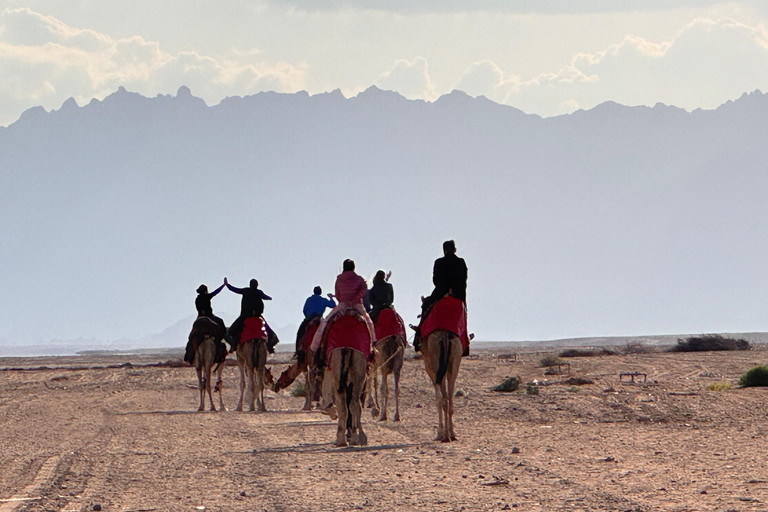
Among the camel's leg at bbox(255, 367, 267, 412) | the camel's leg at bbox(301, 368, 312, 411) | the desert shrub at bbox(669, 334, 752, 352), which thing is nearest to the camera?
the camel's leg at bbox(301, 368, 312, 411)

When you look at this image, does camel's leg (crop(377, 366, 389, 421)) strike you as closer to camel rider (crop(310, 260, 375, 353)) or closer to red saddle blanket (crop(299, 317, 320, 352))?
red saddle blanket (crop(299, 317, 320, 352))

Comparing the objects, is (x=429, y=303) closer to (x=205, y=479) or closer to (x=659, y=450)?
(x=659, y=450)

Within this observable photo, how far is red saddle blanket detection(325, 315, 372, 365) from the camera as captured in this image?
15336 millimetres

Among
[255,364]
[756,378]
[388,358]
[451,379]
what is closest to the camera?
[451,379]

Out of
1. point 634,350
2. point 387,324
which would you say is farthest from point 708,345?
point 387,324

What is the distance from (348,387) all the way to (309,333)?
7.17 meters

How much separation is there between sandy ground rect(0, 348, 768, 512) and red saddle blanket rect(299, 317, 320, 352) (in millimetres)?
1471

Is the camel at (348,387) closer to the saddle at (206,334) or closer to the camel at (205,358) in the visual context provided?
the saddle at (206,334)

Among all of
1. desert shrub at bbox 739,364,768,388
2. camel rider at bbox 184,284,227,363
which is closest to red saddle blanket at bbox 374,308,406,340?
camel rider at bbox 184,284,227,363

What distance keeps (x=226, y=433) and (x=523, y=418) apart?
5.22 meters

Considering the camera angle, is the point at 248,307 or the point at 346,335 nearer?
the point at 346,335

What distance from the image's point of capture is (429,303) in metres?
16.1

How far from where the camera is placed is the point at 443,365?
15.7m

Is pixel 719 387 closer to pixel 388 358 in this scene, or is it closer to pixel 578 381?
pixel 578 381
